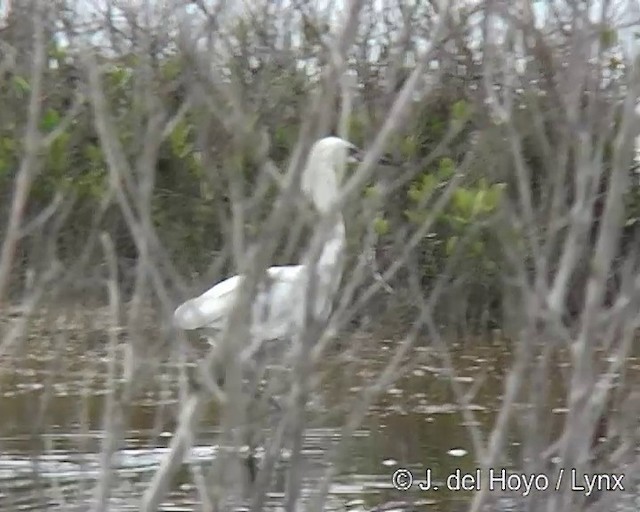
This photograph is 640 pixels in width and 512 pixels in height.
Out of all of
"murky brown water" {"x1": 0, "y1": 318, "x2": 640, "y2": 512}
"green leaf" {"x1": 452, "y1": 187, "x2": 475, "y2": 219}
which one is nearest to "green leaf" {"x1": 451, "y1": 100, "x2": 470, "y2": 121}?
"green leaf" {"x1": 452, "y1": 187, "x2": 475, "y2": 219}

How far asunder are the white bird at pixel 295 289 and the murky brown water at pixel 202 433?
7.4 inches

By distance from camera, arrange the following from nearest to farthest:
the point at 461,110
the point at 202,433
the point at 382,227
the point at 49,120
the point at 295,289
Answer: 1. the point at 295,289
2. the point at 202,433
3. the point at 461,110
4. the point at 382,227
5. the point at 49,120

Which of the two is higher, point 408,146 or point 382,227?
point 408,146

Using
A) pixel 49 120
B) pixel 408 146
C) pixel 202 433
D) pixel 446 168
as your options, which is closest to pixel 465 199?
pixel 408 146

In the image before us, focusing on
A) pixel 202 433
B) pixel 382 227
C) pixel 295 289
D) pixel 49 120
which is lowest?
pixel 202 433

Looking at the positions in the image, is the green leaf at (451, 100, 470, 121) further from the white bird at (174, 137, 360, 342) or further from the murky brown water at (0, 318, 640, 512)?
the murky brown water at (0, 318, 640, 512)

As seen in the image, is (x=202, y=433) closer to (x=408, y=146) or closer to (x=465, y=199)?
(x=465, y=199)

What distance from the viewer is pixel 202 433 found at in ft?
16.8

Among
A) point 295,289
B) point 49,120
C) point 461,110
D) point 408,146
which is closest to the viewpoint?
point 295,289

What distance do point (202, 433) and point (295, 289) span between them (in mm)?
1586

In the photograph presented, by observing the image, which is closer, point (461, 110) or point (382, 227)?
point (461, 110)

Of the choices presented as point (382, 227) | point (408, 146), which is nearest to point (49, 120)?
point (382, 227)

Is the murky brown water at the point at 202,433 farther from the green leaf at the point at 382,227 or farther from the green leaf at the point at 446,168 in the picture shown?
the green leaf at the point at 446,168

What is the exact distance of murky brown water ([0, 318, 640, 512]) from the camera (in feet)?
14.9
